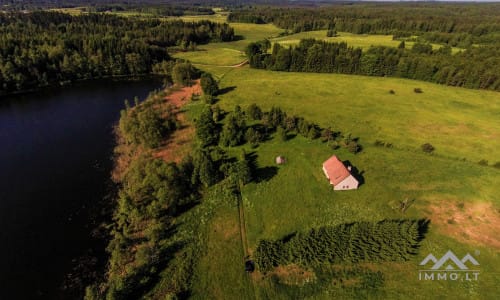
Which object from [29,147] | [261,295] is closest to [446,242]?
[261,295]

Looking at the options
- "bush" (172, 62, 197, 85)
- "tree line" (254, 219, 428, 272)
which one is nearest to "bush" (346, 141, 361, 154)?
"tree line" (254, 219, 428, 272)

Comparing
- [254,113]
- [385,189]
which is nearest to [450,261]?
[385,189]

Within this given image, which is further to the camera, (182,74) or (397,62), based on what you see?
(397,62)

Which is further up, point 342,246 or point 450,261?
point 342,246

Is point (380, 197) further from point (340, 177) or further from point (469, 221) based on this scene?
point (469, 221)

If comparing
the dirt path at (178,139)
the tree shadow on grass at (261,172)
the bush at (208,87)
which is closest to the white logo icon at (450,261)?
the tree shadow on grass at (261,172)

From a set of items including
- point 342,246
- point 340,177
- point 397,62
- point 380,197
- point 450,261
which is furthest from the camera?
point 397,62

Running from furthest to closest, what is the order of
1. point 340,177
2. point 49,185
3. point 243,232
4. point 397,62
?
point 397,62 < point 49,185 < point 340,177 < point 243,232

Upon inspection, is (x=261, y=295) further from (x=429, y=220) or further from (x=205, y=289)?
(x=429, y=220)
